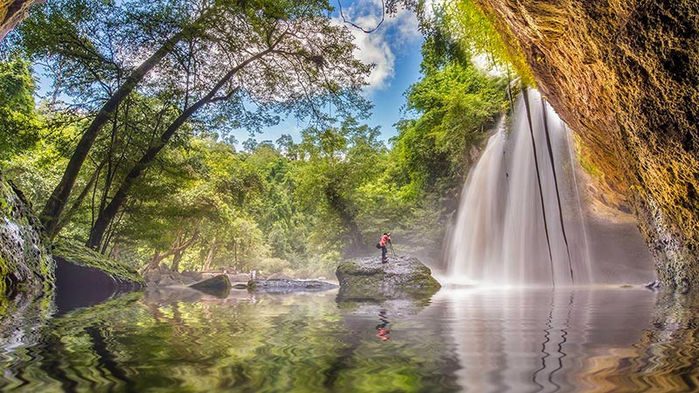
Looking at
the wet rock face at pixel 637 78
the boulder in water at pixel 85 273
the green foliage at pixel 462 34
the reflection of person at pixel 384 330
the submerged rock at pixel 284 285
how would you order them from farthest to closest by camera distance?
1. the submerged rock at pixel 284 285
2. the green foliage at pixel 462 34
3. the boulder in water at pixel 85 273
4. the wet rock face at pixel 637 78
5. the reflection of person at pixel 384 330

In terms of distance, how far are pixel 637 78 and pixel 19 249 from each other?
7316mm

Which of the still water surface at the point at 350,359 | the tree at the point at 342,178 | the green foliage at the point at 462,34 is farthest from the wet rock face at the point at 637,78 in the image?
the tree at the point at 342,178

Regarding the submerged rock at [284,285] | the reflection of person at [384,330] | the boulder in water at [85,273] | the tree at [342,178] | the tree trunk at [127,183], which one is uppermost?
the tree at [342,178]

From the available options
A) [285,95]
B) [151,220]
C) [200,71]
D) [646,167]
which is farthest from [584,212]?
[151,220]

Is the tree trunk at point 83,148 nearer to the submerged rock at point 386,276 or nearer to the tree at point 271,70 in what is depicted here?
the tree at point 271,70

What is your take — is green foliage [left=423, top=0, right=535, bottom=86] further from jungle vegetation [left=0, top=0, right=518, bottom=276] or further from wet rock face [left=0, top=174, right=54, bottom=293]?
wet rock face [left=0, top=174, right=54, bottom=293]

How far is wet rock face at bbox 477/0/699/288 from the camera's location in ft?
10.8

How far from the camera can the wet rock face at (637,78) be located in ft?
10.8

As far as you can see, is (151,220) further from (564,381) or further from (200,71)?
(564,381)

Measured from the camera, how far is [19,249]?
4.68 metres

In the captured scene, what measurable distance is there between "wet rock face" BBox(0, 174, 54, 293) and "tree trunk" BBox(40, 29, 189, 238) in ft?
7.06

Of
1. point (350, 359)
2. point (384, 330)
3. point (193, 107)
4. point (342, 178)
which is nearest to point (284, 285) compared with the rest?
point (193, 107)

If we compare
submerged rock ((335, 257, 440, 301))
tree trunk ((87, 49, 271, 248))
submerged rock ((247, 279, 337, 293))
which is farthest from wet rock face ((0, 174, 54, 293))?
submerged rock ((247, 279, 337, 293))

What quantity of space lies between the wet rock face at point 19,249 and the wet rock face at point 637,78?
255 inches
